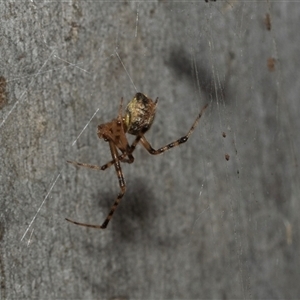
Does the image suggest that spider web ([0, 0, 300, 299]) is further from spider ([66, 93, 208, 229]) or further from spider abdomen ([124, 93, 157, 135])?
spider abdomen ([124, 93, 157, 135])

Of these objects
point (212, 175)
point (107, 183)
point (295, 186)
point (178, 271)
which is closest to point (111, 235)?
point (107, 183)

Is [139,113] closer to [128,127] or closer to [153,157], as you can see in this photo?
[128,127]

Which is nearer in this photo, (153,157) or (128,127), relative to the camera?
(128,127)

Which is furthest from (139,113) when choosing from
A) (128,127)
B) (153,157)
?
(153,157)

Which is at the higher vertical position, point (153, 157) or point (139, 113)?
point (139, 113)

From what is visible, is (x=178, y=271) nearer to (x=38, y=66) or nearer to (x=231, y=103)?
(x=231, y=103)

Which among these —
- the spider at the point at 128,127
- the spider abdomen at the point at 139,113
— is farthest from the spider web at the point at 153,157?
the spider abdomen at the point at 139,113

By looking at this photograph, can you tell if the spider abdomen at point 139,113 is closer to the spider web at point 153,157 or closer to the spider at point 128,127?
the spider at point 128,127
